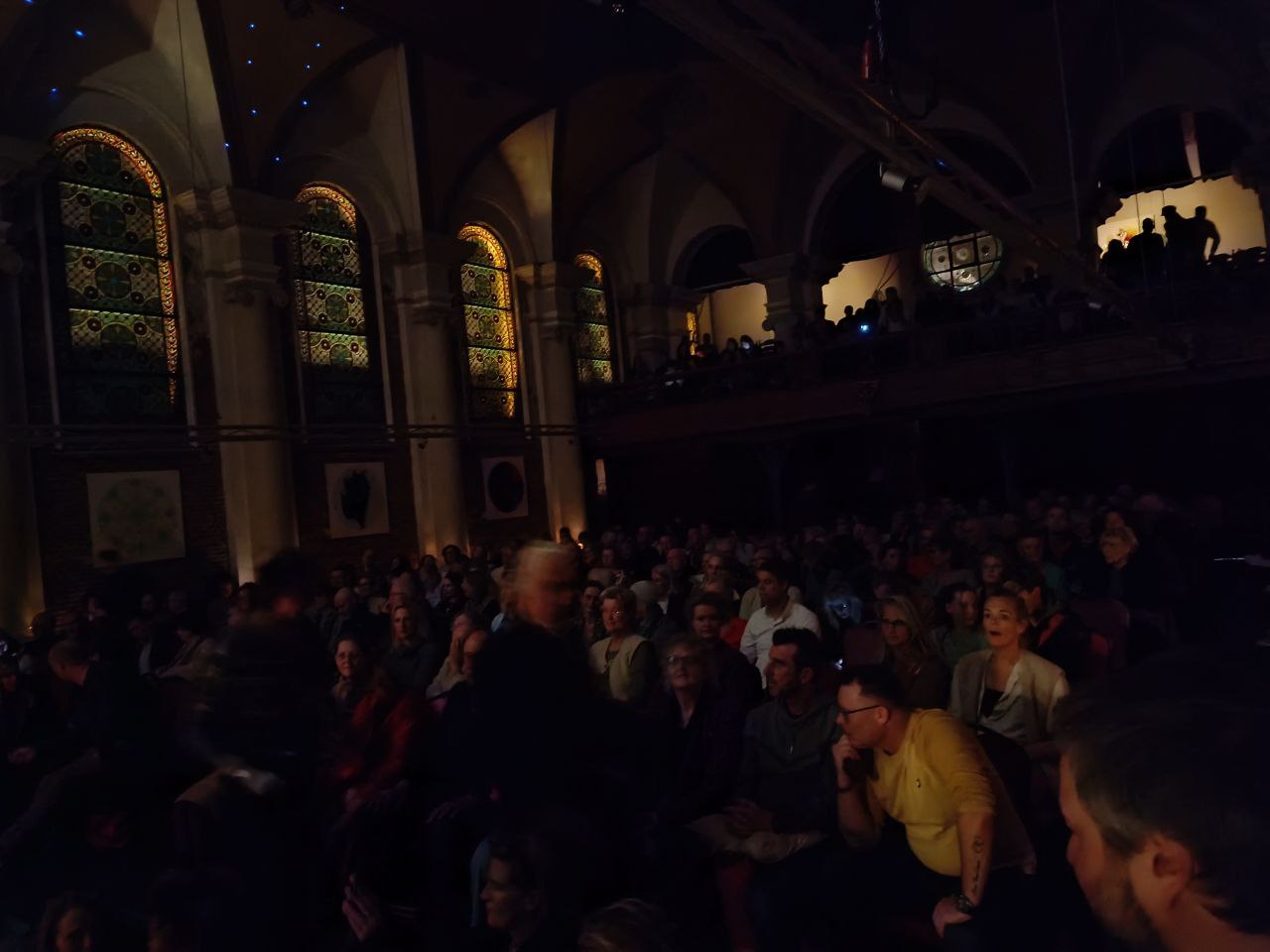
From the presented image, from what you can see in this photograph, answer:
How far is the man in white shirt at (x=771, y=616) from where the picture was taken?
547 centimetres

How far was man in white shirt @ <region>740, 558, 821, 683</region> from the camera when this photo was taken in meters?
5.47

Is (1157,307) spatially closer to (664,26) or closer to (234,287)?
(664,26)

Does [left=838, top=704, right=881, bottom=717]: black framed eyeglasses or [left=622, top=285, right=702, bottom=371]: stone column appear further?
[left=622, top=285, right=702, bottom=371]: stone column

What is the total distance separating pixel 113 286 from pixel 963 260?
15077mm

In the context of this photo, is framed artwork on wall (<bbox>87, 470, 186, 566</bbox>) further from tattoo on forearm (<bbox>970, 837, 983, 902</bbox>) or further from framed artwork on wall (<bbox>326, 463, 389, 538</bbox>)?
tattoo on forearm (<bbox>970, 837, 983, 902</bbox>)

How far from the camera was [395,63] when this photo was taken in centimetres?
1429

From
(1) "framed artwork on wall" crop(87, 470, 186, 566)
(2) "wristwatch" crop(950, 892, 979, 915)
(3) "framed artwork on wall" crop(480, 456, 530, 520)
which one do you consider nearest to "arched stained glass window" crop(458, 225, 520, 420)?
(3) "framed artwork on wall" crop(480, 456, 530, 520)

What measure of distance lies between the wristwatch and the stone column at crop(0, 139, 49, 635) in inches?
429

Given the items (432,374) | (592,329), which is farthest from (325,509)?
(592,329)

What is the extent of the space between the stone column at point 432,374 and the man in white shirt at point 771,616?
413 inches

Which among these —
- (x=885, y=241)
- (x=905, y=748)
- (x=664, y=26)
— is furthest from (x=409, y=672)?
(x=885, y=241)

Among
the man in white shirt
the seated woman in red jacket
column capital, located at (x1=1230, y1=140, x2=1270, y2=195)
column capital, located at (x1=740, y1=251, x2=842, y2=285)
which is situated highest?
column capital, located at (x1=740, y1=251, x2=842, y2=285)

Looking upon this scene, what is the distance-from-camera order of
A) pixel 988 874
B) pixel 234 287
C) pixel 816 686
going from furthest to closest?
pixel 234 287 → pixel 816 686 → pixel 988 874

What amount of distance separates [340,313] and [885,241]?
34.7ft
